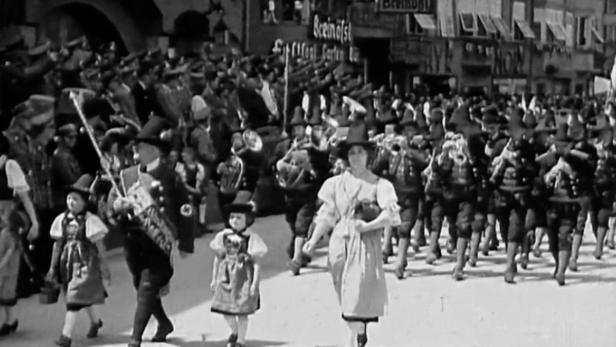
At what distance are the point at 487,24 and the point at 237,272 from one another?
164 ft

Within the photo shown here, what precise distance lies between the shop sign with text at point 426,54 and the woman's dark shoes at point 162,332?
129ft

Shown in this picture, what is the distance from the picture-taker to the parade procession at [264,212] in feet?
35.5

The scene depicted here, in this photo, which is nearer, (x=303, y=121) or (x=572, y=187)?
(x=572, y=187)

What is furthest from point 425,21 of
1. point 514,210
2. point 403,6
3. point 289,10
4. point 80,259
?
point 80,259

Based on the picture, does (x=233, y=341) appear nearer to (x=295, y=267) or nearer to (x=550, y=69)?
(x=295, y=267)

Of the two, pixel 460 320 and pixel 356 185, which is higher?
pixel 356 185

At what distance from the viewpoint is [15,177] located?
12227mm

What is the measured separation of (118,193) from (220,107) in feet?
32.3

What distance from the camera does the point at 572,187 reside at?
15711 mm

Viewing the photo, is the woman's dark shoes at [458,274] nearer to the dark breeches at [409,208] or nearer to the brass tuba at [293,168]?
the dark breeches at [409,208]

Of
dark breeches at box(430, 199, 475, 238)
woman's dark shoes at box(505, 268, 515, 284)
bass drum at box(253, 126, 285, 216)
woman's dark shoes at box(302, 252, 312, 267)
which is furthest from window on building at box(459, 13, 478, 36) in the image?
woman's dark shoes at box(505, 268, 515, 284)

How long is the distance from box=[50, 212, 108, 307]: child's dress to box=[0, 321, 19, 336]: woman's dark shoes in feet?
3.21

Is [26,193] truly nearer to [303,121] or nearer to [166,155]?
[166,155]

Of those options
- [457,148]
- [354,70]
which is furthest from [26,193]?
[354,70]
